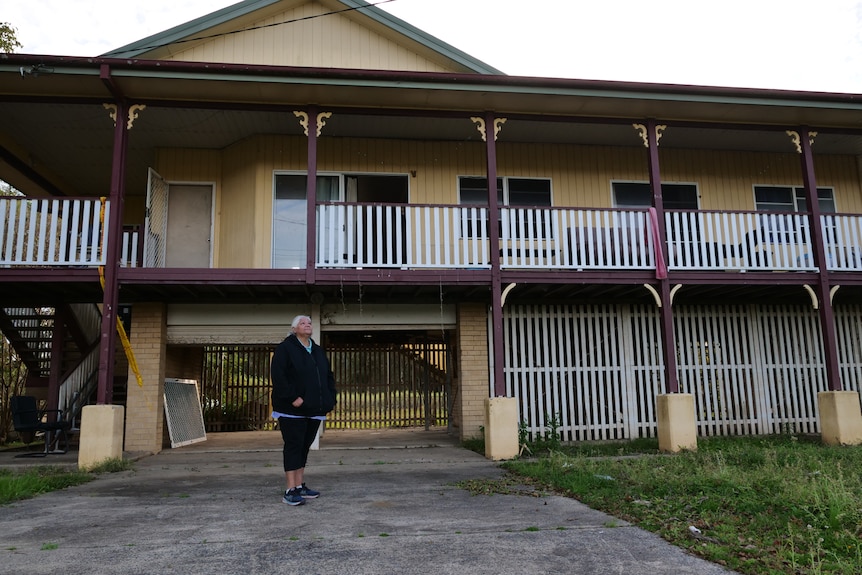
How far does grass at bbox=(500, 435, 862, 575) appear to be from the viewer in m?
4.14

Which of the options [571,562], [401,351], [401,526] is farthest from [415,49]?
[571,562]

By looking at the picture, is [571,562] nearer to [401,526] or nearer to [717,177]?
[401,526]

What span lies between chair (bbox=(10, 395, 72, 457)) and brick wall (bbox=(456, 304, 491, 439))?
21.7ft

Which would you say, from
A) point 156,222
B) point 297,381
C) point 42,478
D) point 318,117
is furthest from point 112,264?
point 297,381

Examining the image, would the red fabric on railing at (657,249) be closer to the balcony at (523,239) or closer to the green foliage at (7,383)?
the balcony at (523,239)

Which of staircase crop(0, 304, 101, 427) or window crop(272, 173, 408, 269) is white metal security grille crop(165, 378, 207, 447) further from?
window crop(272, 173, 408, 269)

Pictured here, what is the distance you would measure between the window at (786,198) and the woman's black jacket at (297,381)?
1068 cm

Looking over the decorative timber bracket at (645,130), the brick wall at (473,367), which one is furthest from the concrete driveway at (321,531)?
the decorative timber bracket at (645,130)

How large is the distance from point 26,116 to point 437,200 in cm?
700

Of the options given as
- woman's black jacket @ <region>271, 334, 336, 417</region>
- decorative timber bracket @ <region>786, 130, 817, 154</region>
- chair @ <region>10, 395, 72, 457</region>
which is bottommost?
chair @ <region>10, 395, 72, 457</region>

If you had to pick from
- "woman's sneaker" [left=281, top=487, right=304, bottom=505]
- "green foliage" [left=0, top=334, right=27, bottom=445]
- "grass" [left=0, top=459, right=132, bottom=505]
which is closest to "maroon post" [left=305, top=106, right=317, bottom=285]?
"grass" [left=0, top=459, right=132, bottom=505]

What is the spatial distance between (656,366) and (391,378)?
5.84 metres

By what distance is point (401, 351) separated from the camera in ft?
48.4

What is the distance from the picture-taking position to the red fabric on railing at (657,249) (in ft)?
34.1
